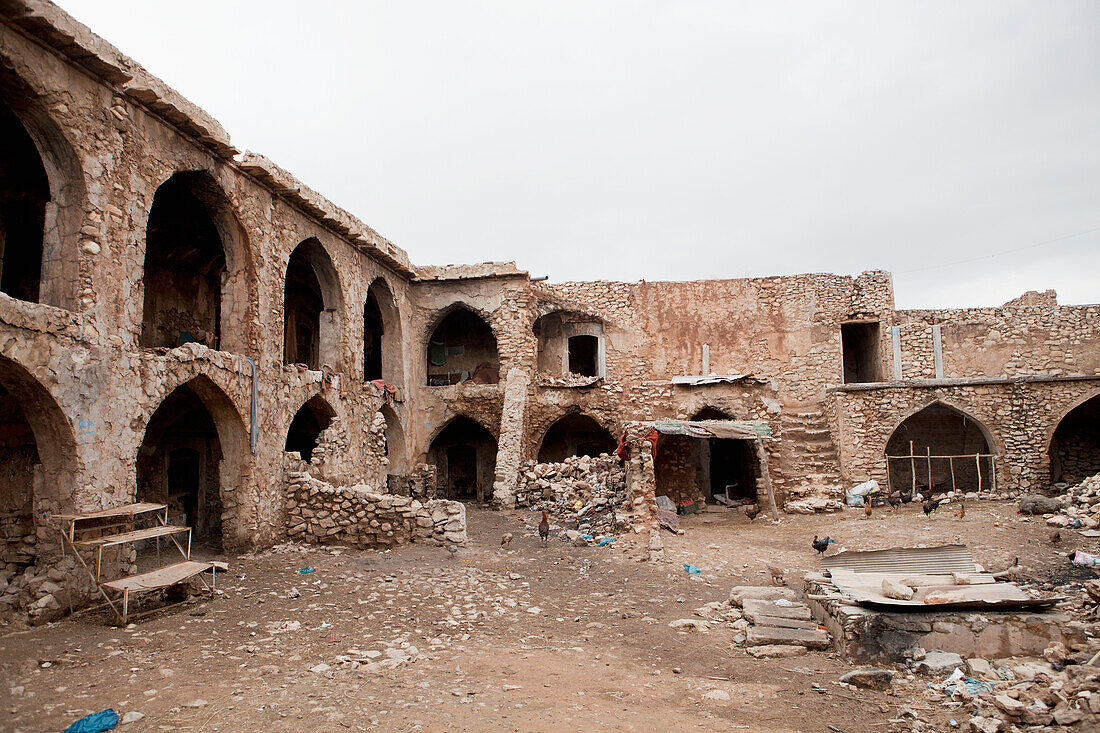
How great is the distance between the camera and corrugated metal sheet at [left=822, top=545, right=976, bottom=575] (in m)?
7.92

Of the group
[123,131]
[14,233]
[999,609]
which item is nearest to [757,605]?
[999,609]

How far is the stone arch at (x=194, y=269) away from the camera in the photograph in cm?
1154

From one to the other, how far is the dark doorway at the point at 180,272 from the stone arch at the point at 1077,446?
2267 cm

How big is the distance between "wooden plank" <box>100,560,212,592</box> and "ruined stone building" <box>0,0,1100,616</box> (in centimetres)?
135

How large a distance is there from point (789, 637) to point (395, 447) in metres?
13.2

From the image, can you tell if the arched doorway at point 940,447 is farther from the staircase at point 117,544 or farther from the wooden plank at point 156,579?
the staircase at point 117,544

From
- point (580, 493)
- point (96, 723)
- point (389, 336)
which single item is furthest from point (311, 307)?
point (96, 723)

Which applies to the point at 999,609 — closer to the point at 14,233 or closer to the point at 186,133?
the point at 186,133

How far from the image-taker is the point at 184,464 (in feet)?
47.8

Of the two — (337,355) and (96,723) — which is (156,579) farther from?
(337,355)

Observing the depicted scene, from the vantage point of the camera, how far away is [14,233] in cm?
1150

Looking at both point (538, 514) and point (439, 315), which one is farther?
point (439, 315)

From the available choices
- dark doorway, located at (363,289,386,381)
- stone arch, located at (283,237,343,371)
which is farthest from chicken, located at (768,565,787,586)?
dark doorway, located at (363,289,386,381)

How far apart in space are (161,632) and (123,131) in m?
Answer: 6.51
